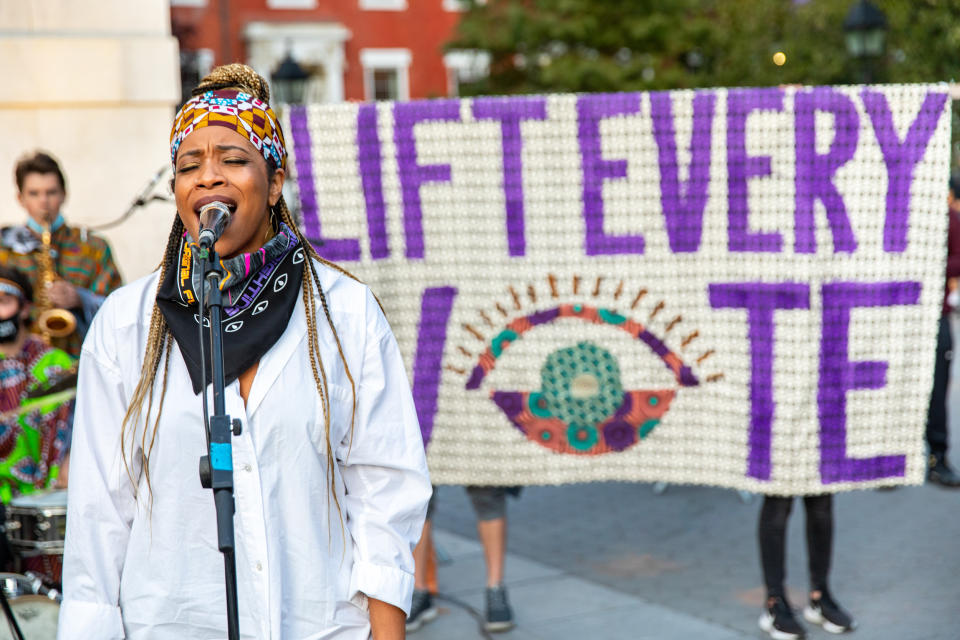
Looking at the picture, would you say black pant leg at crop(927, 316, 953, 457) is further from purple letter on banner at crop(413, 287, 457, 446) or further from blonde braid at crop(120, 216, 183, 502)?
blonde braid at crop(120, 216, 183, 502)

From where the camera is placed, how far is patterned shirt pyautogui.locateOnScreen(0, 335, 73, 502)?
474 centimetres

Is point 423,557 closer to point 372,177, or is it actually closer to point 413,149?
point 372,177

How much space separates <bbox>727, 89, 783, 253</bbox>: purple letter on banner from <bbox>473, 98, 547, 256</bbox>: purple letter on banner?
2.48 feet

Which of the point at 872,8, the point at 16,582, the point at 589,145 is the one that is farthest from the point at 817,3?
the point at 16,582

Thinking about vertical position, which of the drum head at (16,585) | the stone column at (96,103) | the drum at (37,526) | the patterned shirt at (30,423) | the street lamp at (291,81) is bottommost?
the drum head at (16,585)

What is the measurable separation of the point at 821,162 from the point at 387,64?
96.6ft

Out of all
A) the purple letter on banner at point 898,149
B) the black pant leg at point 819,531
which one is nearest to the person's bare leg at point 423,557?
the black pant leg at point 819,531

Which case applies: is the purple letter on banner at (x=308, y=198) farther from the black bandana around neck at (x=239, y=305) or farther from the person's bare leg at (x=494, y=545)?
the black bandana around neck at (x=239, y=305)

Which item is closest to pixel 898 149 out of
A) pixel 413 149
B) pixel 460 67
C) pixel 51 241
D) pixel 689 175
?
pixel 689 175

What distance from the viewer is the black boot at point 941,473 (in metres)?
7.68

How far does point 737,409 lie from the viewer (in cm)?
483

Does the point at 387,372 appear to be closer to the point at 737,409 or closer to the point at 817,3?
the point at 737,409

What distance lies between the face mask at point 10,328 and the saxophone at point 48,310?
0.30 meters

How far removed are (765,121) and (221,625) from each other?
3.17 m
